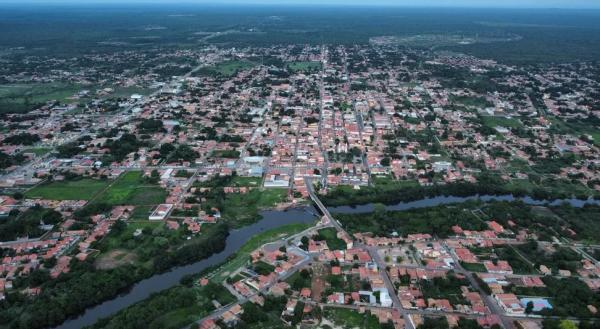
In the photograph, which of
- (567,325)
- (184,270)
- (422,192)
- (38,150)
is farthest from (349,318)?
(38,150)

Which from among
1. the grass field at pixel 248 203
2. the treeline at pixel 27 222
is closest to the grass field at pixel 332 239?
the grass field at pixel 248 203

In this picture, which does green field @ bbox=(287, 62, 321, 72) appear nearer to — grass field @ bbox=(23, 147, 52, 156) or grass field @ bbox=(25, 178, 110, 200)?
grass field @ bbox=(23, 147, 52, 156)

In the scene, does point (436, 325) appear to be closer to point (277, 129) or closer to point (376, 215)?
point (376, 215)

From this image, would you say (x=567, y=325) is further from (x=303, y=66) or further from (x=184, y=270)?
(x=303, y=66)

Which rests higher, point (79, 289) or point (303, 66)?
point (303, 66)

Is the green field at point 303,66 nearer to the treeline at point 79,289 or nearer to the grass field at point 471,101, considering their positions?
the grass field at point 471,101

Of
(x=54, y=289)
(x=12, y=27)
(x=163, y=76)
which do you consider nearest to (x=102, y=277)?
(x=54, y=289)
